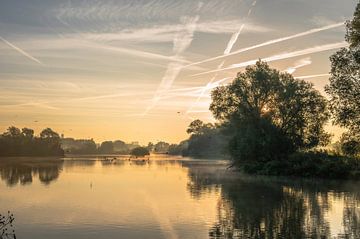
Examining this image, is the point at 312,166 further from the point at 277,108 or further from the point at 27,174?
the point at 27,174

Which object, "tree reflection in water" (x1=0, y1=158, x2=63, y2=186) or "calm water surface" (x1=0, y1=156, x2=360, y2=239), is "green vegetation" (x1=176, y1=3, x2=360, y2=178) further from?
"tree reflection in water" (x1=0, y1=158, x2=63, y2=186)

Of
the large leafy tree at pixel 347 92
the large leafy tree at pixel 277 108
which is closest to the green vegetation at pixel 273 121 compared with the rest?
the large leafy tree at pixel 277 108

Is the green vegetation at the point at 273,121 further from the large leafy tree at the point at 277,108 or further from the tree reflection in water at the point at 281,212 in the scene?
the tree reflection in water at the point at 281,212

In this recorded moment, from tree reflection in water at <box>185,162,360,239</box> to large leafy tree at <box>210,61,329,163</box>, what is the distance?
34.9 metres

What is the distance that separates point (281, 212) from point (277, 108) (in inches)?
2228

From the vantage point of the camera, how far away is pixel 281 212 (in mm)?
33219

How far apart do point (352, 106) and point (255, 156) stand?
3291cm

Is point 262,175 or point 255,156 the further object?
point 255,156

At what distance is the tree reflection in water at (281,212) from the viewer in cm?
2542

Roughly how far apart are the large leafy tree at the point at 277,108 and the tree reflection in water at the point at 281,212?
115 feet

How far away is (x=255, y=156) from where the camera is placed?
82.5 metres

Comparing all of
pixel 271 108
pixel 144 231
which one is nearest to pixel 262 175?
pixel 271 108

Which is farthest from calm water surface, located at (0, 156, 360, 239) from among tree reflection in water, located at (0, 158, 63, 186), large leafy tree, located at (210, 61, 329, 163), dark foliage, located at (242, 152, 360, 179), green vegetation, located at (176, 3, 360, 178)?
large leafy tree, located at (210, 61, 329, 163)

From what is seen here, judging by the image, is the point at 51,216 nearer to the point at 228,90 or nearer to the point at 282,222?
the point at 282,222
